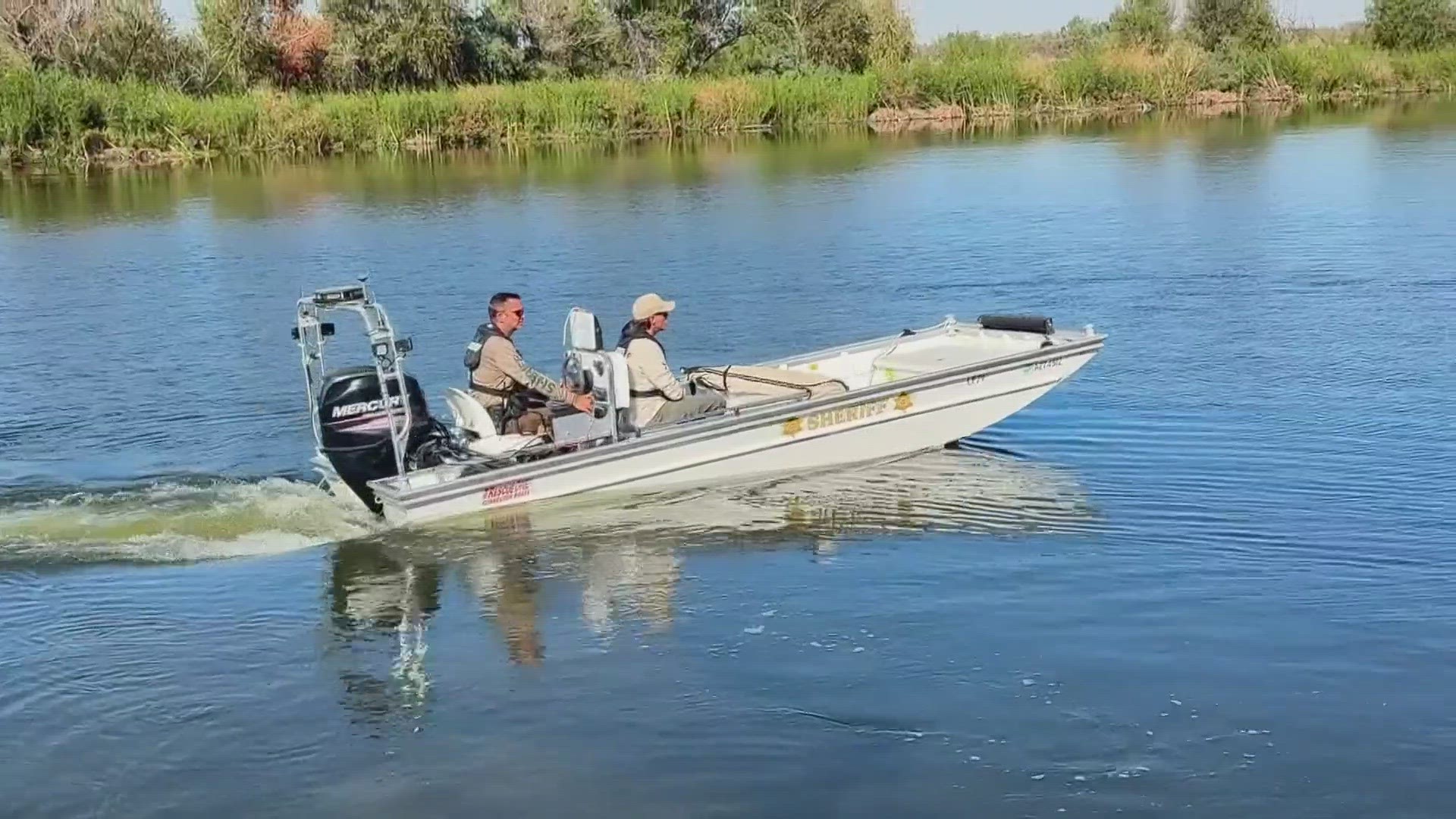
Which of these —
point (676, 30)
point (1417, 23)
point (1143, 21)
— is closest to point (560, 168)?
point (676, 30)

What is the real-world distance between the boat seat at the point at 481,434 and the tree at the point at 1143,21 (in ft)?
169

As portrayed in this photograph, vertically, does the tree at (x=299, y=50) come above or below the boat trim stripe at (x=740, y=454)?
above

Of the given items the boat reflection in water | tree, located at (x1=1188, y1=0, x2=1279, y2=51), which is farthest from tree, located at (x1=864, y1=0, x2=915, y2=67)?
the boat reflection in water

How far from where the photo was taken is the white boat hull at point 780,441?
10172mm

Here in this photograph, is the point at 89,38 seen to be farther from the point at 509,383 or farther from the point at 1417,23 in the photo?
the point at 1417,23

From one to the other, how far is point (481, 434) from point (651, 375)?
47.1 inches

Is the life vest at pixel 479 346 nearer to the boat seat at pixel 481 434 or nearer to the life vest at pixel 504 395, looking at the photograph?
the life vest at pixel 504 395

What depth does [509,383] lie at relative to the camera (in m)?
10.6

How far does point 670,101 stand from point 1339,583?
3784 centimetres

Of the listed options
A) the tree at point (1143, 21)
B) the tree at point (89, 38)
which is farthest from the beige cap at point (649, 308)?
the tree at point (1143, 21)

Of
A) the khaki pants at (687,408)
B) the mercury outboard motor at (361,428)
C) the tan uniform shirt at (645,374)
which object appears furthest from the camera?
the khaki pants at (687,408)

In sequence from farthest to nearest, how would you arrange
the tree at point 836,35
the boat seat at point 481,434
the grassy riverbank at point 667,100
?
1. the tree at point 836,35
2. the grassy riverbank at point 667,100
3. the boat seat at point 481,434

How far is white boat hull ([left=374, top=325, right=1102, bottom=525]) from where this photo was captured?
10.2 meters

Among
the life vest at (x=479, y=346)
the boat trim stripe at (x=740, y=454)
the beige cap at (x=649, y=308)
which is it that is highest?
the beige cap at (x=649, y=308)
